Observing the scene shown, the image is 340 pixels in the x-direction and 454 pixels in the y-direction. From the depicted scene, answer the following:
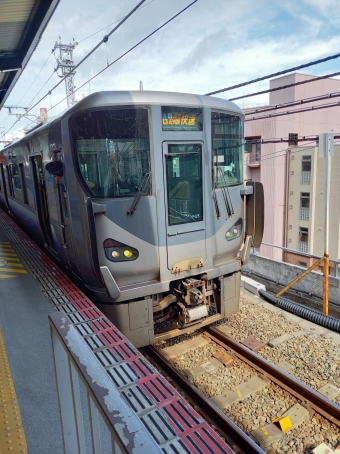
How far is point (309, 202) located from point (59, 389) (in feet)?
60.0

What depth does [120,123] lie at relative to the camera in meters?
3.86

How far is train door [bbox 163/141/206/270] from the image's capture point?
4.18 metres

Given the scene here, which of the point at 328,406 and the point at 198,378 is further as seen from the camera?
the point at 198,378

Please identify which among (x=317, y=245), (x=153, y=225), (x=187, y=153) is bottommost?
(x=317, y=245)

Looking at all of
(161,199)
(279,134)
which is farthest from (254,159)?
(161,199)

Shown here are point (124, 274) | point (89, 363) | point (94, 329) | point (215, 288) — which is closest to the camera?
point (89, 363)

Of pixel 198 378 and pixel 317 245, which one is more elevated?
pixel 198 378

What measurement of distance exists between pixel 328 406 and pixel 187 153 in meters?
3.21

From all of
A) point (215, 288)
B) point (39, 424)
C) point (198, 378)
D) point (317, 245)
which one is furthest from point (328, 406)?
point (317, 245)

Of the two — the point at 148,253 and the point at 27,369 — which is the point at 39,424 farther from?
the point at 148,253

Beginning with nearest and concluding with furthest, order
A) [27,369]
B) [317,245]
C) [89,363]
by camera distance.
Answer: [89,363] < [27,369] < [317,245]

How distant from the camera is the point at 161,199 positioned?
4.11 meters

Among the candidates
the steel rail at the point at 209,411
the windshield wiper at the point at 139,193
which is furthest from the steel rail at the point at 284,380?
the windshield wiper at the point at 139,193

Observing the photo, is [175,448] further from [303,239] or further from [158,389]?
[303,239]
